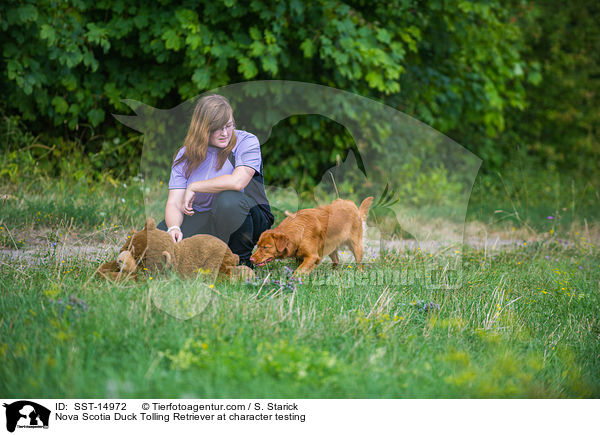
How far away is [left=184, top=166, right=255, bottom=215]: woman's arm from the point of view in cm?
336

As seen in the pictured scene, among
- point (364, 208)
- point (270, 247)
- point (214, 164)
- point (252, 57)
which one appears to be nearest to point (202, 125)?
point (214, 164)

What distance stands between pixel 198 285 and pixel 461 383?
154 centimetres

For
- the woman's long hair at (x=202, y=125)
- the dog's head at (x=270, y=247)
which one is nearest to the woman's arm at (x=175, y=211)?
→ the woman's long hair at (x=202, y=125)

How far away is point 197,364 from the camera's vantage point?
97.3 inches

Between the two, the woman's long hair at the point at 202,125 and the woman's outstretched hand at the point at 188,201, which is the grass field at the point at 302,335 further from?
the woman's long hair at the point at 202,125

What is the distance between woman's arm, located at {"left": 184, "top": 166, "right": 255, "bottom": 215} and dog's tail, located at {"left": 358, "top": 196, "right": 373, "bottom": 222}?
2.87 feet

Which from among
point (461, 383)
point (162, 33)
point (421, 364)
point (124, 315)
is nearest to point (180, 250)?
point (124, 315)

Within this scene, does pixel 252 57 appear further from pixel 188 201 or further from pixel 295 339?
pixel 295 339

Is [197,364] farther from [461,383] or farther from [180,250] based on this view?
[461,383]

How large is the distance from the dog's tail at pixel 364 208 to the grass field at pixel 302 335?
1.35 ft

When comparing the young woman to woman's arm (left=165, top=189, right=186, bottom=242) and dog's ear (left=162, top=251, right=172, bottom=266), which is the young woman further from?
dog's ear (left=162, top=251, right=172, bottom=266)
